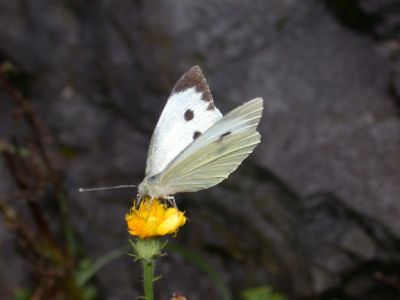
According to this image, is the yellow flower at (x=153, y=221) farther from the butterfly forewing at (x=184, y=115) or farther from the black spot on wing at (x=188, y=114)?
the black spot on wing at (x=188, y=114)

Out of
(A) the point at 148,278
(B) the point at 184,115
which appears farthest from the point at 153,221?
(B) the point at 184,115

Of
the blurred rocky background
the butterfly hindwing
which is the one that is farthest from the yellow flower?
the blurred rocky background

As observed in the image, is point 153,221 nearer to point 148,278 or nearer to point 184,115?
point 148,278

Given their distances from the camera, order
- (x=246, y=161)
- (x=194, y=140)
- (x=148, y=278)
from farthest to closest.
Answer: (x=246, y=161)
(x=194, y=140)
(x=148, y=278)

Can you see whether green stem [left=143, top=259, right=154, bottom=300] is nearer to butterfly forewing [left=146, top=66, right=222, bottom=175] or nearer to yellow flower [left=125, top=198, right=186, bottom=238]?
yellow flower [left=125, top=198, right=186, bottom=238]

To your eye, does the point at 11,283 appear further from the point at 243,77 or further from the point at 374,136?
the point at 374,136
